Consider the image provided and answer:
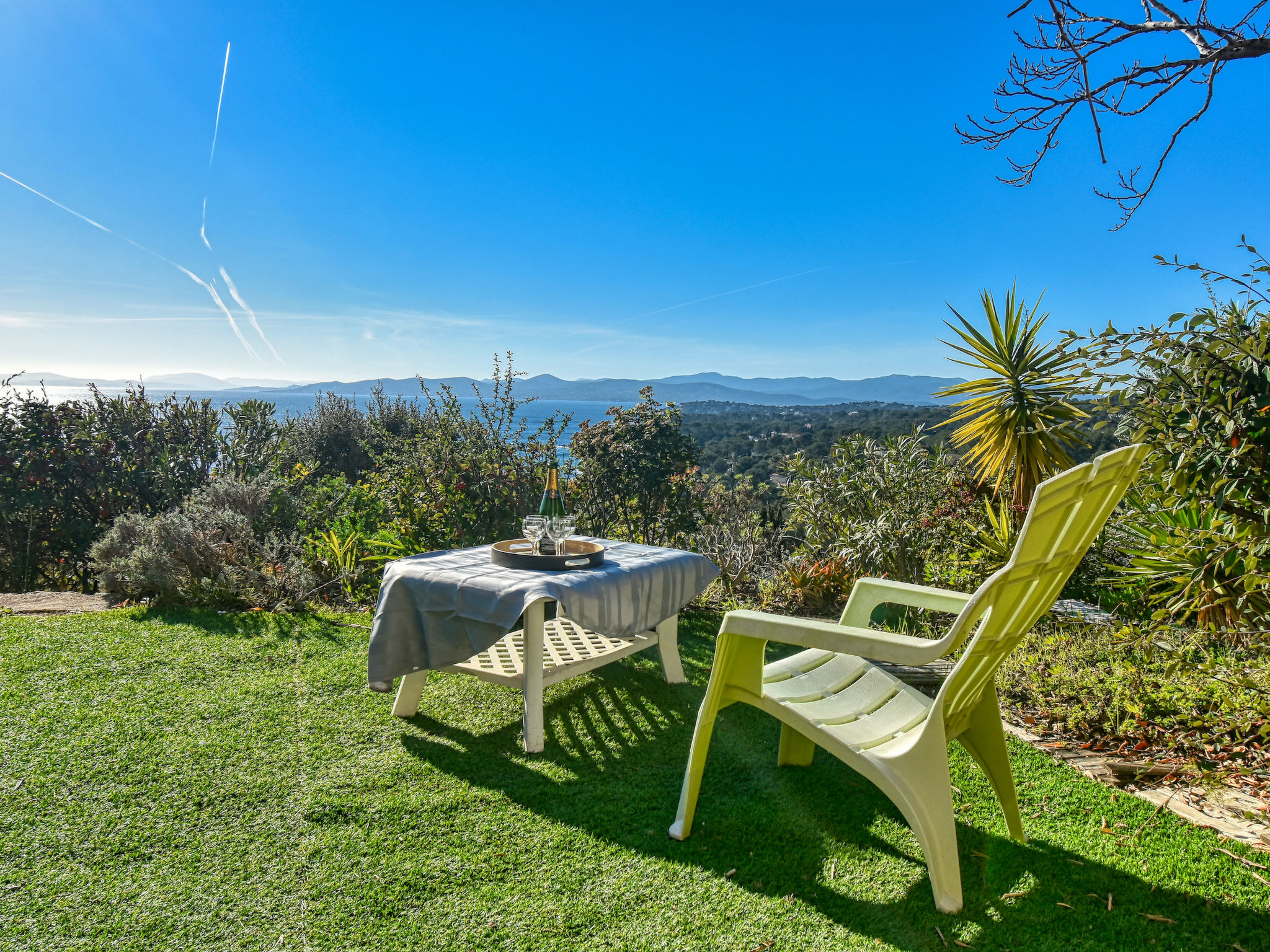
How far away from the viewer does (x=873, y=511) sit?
5477 millimetres

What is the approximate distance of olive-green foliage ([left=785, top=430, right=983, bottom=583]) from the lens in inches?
199

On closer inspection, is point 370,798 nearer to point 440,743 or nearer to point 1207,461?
point 440,743

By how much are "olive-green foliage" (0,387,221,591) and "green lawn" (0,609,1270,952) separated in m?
3.86

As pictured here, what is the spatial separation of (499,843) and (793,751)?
121 cm

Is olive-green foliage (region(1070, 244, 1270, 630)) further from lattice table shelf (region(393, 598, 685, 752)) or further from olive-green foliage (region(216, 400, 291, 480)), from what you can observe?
olive-green foliage (region(216, 400, 291, 480))

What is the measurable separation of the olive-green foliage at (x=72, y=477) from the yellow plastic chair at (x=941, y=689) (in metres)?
6.42

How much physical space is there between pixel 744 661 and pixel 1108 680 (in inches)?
79.8

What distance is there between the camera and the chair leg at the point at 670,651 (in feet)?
11.1

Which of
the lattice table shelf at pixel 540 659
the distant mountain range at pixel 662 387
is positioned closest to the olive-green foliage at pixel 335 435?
the distant mountain range at pixel 662 387

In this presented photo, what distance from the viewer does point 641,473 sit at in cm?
541

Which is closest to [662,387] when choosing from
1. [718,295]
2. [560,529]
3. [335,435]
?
[560,529]

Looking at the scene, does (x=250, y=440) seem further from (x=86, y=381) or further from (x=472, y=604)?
(x=472, y=604)

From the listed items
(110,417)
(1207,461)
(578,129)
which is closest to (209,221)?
(110,417)

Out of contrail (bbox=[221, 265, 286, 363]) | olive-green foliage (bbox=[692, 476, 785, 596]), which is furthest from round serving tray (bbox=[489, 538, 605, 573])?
contrail (bbox=[221, 265, 286, 363])
